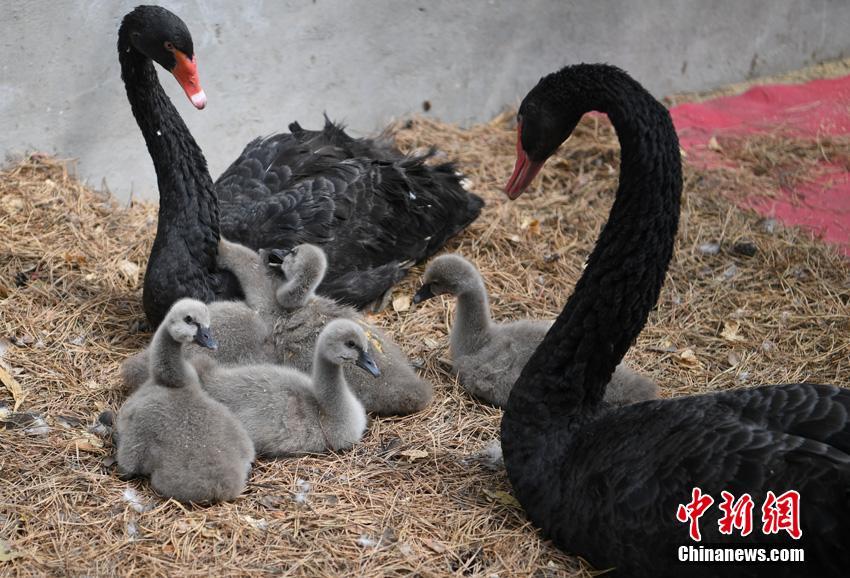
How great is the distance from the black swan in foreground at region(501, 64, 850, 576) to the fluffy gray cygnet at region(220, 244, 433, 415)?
656 mm

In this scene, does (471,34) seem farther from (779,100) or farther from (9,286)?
(9,286)

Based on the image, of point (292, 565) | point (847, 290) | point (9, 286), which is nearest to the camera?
point (292, 565)

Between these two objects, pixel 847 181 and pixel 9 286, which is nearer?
pixel 9 286

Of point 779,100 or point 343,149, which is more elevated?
point 779,100

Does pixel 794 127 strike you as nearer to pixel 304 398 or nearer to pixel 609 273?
pixel 609 273

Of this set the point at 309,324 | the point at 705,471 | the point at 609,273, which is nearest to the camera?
the point at 705,471

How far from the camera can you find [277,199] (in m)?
4.84

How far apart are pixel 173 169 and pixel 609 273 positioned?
2.19 m

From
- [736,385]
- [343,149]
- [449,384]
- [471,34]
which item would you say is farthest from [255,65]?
[736,385]

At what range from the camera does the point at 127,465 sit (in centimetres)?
343

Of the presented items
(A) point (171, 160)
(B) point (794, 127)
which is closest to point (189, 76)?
(A) point (171, 160)

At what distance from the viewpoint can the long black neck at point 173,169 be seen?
4.32 metres

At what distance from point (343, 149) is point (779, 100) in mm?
3904

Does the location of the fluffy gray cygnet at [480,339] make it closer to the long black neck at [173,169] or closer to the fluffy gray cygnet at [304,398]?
the fluffy gray cygnet at [304,398]
